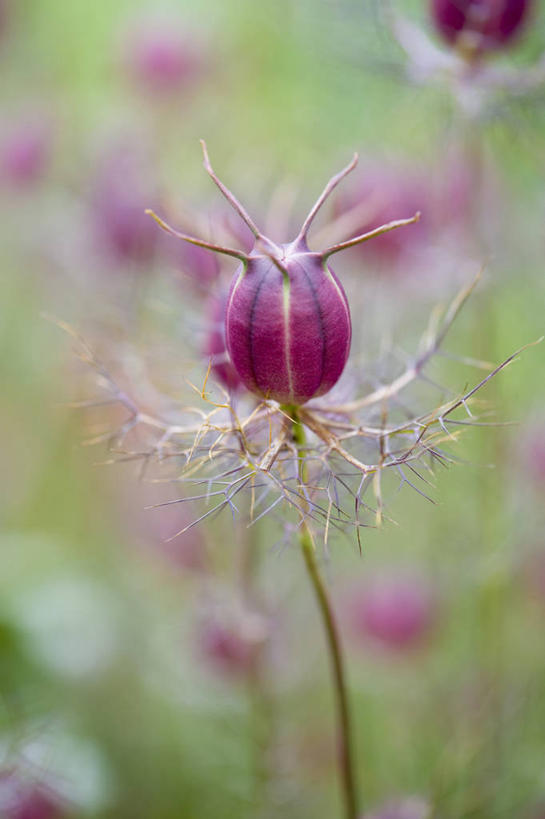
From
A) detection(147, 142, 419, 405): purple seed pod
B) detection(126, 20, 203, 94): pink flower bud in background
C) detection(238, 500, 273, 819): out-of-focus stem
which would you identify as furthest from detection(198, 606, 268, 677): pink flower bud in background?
detection(126, 20, 203, 94): pink flower bud in background

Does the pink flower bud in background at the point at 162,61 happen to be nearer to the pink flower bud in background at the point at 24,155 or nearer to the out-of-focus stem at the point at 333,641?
the pink flower bud in background at the point at 24,155

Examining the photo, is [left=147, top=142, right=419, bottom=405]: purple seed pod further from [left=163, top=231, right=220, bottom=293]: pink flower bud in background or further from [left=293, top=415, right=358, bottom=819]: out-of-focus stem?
[left=163, top=231, right=220, bottom=293]: pink flower bud in background

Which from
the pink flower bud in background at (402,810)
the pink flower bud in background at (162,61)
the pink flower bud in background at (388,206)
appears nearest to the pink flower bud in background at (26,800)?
the pink flower bud in background at (402,810)

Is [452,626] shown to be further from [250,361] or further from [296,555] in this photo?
[250,361]

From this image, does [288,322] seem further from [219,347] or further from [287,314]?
[219,347]

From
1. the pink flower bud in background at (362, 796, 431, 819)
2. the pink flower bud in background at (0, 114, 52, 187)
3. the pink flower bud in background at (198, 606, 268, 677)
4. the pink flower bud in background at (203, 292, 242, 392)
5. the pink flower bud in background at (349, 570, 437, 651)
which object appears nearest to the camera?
the pink flower bud in background at (203, 292, 242, 392)
